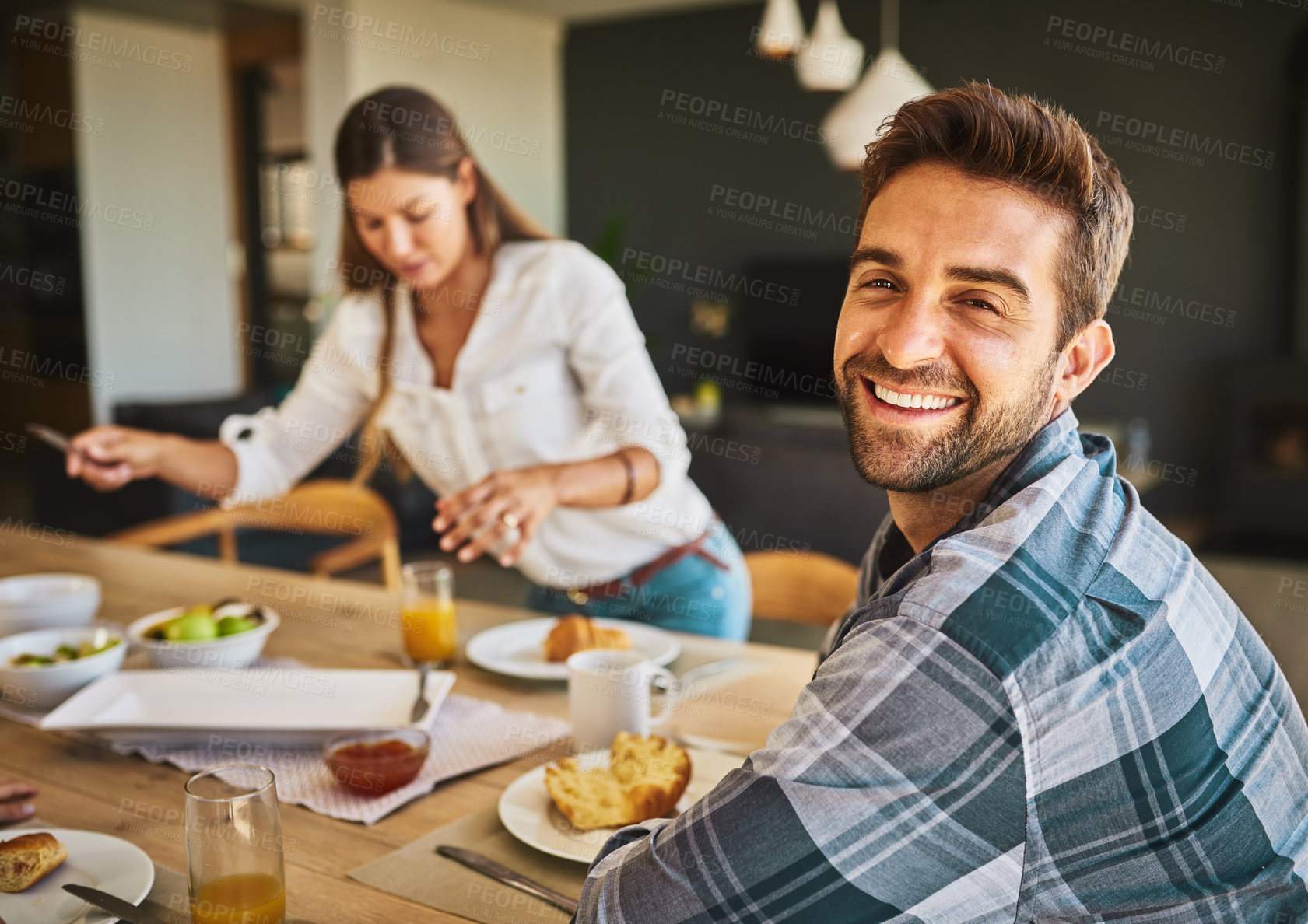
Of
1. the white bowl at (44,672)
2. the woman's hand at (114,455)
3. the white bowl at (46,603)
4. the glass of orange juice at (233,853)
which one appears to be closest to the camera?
the glass of orange juice at (233,853)

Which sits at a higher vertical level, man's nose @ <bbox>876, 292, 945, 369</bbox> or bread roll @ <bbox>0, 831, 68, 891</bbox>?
man's nose @ <bbox>876, 292, 945, 369</bbox>

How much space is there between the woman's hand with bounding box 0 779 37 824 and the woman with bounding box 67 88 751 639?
31.3 inches

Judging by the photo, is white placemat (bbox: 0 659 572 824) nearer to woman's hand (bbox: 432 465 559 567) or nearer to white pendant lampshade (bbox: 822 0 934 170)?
woman's hand (bbox: 432 465 559 567)

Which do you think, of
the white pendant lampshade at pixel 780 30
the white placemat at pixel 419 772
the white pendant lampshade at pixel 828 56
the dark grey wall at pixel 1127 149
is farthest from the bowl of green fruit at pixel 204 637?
the dark grey wall at pixel 1127 149

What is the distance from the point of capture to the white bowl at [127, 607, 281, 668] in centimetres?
147

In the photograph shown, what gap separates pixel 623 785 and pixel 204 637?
0.74 m

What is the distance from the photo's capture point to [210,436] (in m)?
4.31

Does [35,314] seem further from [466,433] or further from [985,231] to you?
[985,231]

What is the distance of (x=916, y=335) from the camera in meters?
0.90

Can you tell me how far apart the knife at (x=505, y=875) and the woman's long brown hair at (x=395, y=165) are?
1124mm

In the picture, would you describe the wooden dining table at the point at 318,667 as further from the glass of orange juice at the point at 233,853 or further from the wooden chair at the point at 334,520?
the wooden chair at the point at 334,520

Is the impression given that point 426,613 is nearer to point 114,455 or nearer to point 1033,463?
point 114,455

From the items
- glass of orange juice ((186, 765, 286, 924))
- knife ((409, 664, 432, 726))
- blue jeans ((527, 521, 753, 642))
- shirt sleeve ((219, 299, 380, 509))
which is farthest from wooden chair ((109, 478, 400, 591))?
glass of orange juice ((186, 765, 286, 924))

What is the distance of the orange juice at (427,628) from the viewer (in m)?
1.52
